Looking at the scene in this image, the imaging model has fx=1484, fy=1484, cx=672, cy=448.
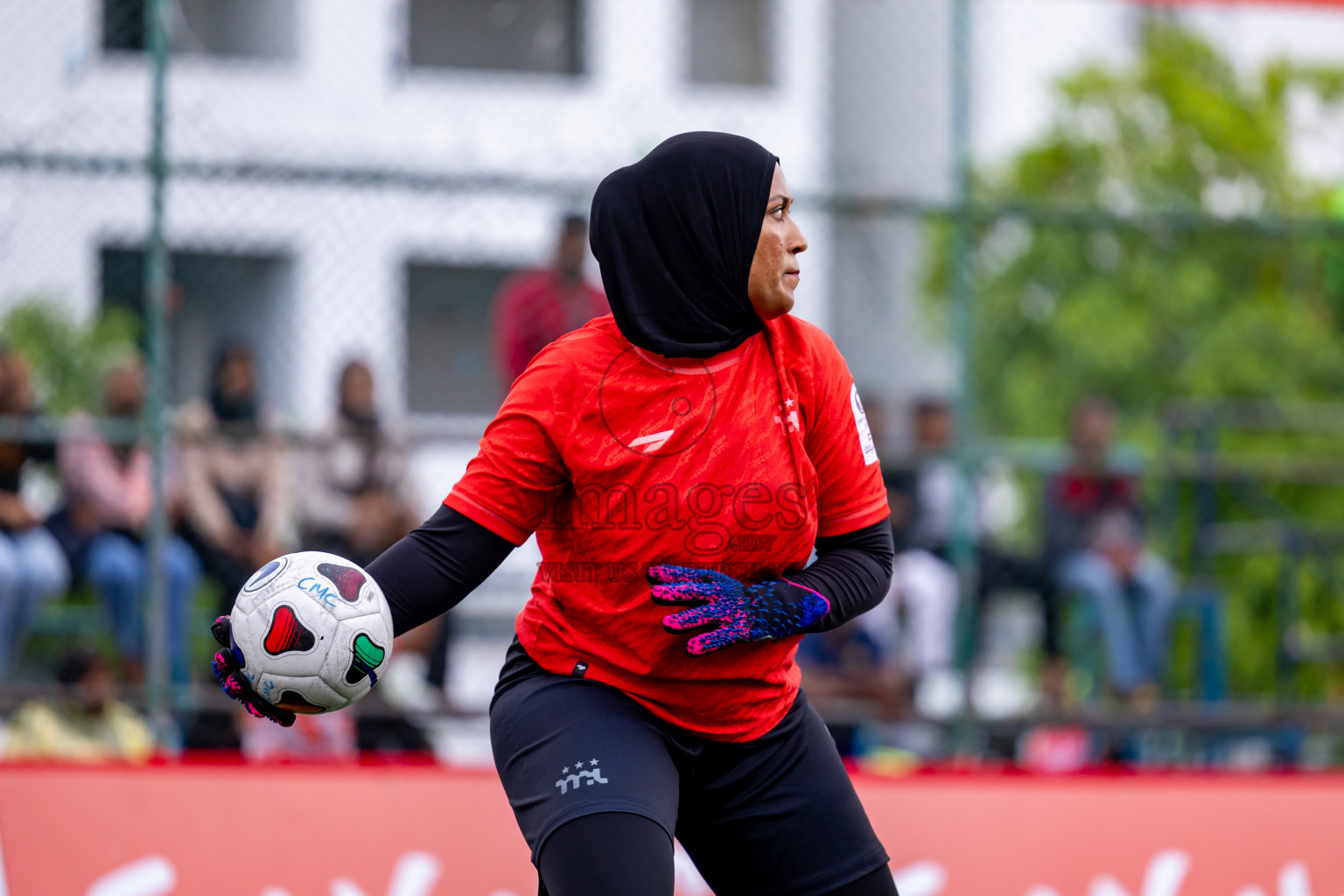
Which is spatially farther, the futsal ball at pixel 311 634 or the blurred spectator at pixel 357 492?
the blurred spectator at pixel 357 492

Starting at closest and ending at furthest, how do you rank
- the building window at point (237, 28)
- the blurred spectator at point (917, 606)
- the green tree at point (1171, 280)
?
the blurred spectator at point (917, 606), the building window at point (237, 28), the green tree at point (1171, 280)

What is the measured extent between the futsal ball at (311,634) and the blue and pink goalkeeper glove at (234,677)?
0.01 meters

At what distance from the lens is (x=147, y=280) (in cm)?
579

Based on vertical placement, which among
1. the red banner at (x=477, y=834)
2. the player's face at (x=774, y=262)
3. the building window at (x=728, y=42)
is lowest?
the red banner at (x=477, y=834)

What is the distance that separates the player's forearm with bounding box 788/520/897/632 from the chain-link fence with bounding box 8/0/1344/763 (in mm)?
3276

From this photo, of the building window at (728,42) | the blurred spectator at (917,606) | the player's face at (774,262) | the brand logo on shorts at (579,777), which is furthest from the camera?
the building window at (728,42)

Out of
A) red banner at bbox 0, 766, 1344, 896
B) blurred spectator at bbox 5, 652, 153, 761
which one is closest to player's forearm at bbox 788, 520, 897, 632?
red banner at bbox 0, 766, 1344, 896

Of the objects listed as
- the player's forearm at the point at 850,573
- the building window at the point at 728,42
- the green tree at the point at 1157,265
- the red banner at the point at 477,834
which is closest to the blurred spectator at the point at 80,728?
the red banner at the point at 477,834

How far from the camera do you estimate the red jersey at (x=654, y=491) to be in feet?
8.89

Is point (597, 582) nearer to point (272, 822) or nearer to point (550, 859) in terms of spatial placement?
point (550, 859)

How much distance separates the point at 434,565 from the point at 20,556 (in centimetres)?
392

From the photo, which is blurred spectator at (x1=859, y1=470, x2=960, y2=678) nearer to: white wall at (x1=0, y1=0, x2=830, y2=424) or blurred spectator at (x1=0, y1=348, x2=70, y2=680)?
white wall at (x1=0, y1=0, x2=830, y2=424)

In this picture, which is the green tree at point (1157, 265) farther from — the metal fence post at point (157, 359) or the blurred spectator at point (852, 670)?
the metal fence post at point (157, 359)

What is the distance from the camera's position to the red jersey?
271cm
